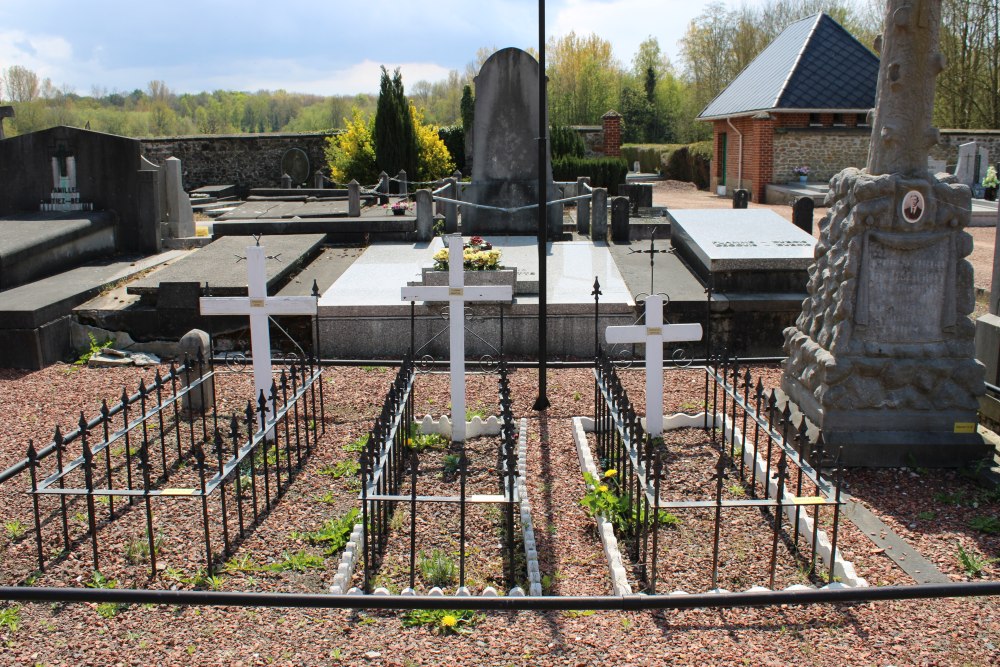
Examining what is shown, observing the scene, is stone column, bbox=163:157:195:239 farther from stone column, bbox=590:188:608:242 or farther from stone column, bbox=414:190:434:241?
stone column, bbox=590:188:608:242

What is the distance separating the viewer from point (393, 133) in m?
24.2

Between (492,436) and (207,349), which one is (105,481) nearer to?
(207,349)

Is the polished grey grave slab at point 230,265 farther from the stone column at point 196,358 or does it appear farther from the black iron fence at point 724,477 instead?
the black iron fence at point 724,477

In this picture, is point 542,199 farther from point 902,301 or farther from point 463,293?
point 902,301

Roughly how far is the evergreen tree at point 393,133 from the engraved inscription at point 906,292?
19160 millimetres

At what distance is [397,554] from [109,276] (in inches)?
312

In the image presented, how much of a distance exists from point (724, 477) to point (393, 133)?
1991cm

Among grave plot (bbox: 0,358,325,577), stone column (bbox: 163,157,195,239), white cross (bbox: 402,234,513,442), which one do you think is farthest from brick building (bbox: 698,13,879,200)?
grave plot (bbox: 0,358,325,577)

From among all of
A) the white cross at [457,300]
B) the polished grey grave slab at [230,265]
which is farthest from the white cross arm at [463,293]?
the polished grey grave slab at [230,265]

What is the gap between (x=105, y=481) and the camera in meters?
6.05

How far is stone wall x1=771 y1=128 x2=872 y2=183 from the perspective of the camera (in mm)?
24969

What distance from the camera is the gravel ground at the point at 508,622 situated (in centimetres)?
374

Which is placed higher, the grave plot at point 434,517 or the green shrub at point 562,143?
the green shrub at point 562,143

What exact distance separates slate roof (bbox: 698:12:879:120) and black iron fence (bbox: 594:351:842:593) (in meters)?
20.0
